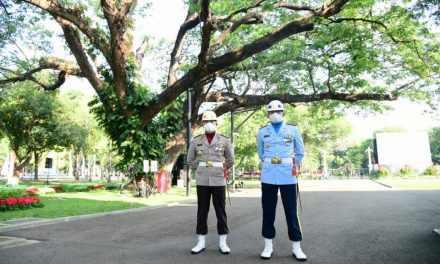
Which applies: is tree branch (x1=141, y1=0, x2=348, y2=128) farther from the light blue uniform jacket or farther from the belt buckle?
the belt buckle

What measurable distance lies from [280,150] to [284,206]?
82 cm

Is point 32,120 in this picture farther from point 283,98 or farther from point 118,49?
point 283,98

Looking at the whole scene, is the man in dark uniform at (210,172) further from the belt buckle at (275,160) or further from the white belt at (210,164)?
the belt buckle at (275,160)

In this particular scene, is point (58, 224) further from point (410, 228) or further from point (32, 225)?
point (410, 228)

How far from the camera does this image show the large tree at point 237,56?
46.7 ft

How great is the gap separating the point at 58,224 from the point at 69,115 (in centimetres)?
2775

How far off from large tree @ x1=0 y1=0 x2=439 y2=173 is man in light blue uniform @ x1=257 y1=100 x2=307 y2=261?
7.45m

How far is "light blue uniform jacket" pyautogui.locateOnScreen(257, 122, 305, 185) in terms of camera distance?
5.20 metres

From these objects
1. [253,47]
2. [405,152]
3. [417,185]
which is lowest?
[417,185]

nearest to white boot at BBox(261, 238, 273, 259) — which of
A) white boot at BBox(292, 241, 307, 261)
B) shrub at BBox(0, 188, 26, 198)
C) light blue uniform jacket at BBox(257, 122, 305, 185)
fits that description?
white boot at BBox(292, 241, 307, 261)

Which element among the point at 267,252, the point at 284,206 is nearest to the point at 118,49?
the point at 284,206

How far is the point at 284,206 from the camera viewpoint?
5.18 metres

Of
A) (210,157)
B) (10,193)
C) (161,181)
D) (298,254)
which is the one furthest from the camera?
(161,181)

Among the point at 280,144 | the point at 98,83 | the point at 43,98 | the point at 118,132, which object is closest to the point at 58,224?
the point at 280,144
